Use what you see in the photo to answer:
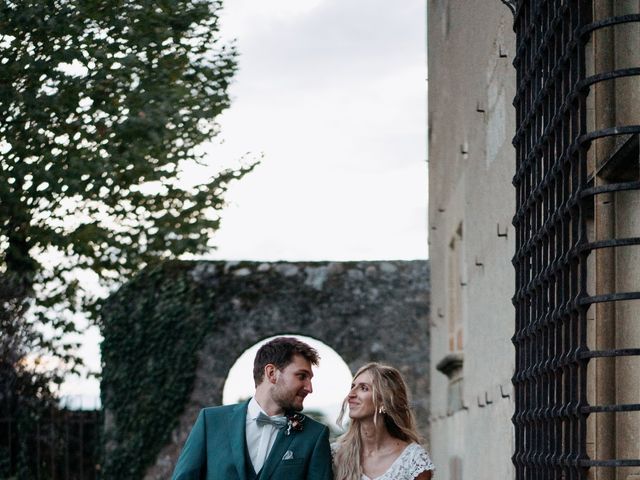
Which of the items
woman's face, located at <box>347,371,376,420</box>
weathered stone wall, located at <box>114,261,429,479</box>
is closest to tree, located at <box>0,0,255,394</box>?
weathered stone wall, located at <box>114,261,429,479</box>

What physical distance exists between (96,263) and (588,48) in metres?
12.4

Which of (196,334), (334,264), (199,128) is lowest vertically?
(196,334)

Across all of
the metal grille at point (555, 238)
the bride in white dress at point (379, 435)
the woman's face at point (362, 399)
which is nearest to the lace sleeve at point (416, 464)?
the bride in white dress at point (379, 435)

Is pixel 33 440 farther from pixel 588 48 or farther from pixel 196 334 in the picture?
pixel 588 48

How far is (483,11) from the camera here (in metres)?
7.30

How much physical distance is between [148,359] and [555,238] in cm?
A: 1034

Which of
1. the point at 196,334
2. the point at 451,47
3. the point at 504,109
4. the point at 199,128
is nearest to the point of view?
the point at 504,109

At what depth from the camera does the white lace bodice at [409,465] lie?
476 cm

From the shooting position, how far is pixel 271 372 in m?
4.57

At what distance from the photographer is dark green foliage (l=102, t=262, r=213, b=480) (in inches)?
553

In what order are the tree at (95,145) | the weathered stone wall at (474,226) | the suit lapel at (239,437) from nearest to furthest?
the suit lapel at (239,437), the weathered stone wall at (474,226), the tree at (95,145)

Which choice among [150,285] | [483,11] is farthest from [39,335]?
[483,11]

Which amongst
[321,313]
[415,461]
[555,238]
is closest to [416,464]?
[415,461]

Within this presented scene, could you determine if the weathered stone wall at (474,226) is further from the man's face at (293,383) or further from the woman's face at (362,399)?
the man's face at (293,383)
